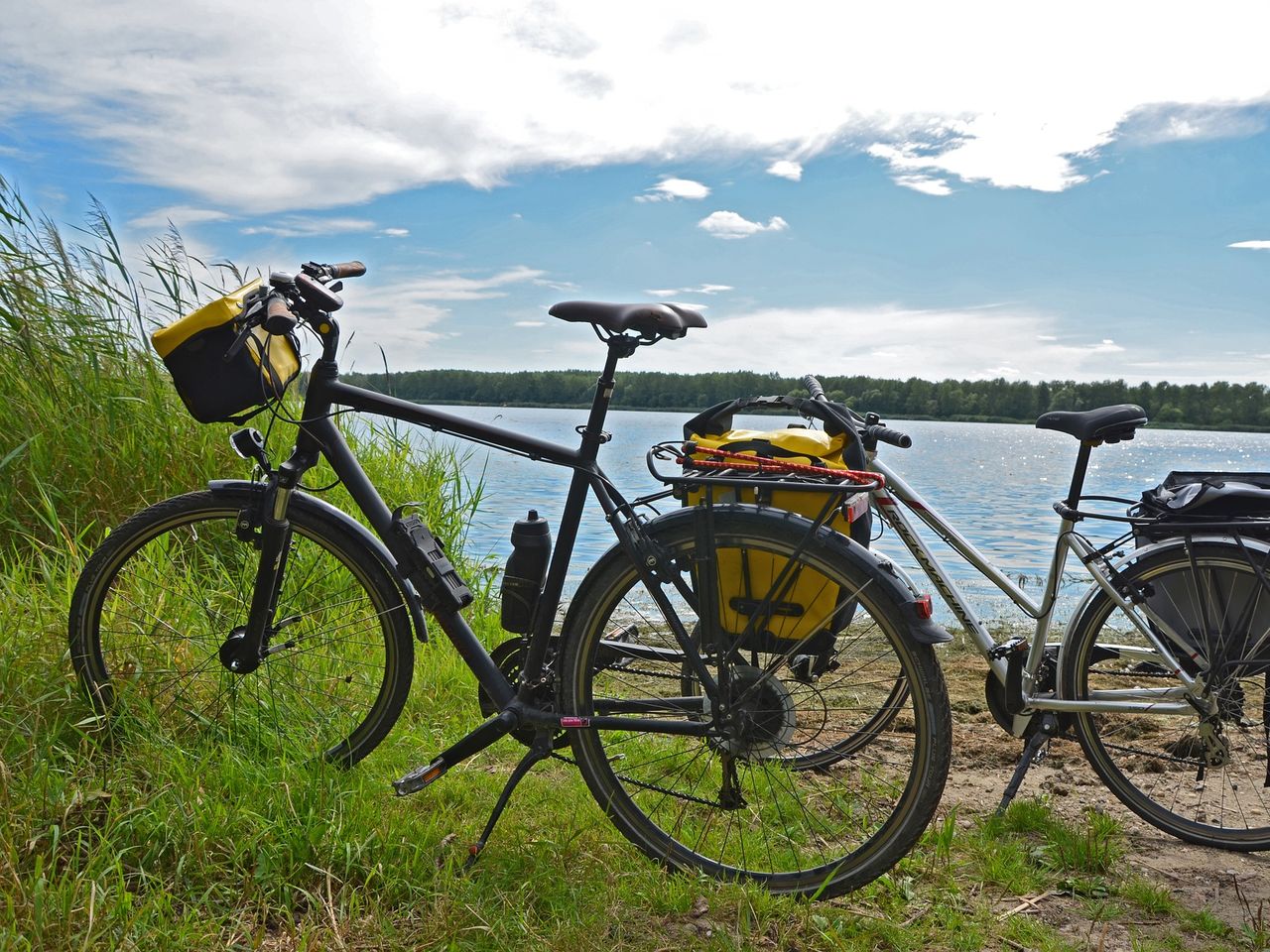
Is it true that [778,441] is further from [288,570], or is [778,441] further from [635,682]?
[288,570]

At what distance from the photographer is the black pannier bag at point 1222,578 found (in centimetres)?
285

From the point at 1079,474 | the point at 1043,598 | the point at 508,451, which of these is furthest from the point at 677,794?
the point at 1079,474

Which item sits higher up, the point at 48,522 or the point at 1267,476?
the point at 1267,476

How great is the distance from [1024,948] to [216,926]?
191 cm

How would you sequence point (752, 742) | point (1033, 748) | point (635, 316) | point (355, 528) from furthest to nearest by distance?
point (1033, 748), point (355, 528), point (752, 742), point (635, 316)

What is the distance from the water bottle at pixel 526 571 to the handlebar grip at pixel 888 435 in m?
1.11

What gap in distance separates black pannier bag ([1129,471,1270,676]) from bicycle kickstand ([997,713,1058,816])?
49 cm

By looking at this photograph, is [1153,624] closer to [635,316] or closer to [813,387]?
[813,387]

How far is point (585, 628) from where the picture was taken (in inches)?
101

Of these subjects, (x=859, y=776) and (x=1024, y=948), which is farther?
(x=859, y=776)

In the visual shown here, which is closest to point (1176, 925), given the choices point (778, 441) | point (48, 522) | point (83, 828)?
point (778, 441)

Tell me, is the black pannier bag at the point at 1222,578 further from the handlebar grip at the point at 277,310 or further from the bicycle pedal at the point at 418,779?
the handlebar grip at the point at 277,310

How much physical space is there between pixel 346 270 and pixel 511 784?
158 cm

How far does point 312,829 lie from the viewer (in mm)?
2379
